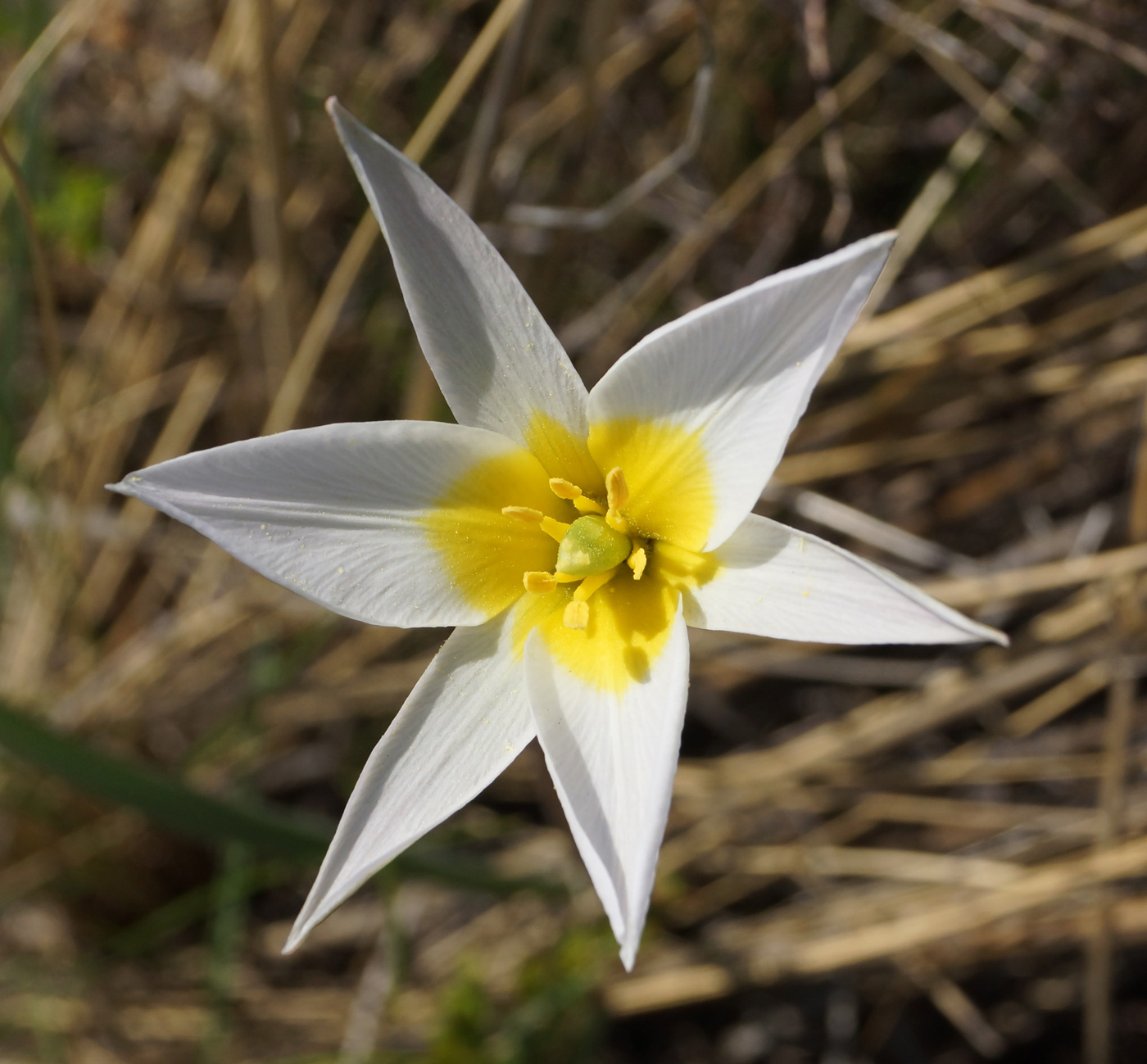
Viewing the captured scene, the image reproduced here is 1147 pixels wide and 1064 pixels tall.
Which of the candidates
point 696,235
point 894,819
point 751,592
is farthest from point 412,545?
point 894,819

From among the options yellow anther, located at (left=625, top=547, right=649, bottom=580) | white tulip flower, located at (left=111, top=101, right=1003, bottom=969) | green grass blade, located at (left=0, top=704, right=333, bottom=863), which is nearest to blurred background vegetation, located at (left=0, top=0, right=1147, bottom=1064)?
green grass blade, located at (left=0, top=704, right=333, bottom=863)

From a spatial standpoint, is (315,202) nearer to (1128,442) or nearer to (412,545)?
(412,545)

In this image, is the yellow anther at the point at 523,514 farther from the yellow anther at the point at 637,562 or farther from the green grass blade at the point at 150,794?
the green grass blade at the point at 150,794

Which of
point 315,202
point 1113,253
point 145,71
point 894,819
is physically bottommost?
point 894,819

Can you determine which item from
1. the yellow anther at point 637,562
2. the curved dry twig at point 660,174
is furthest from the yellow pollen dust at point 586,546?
the curved dry twig at point 660,174

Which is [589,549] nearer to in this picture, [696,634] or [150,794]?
[150,794]

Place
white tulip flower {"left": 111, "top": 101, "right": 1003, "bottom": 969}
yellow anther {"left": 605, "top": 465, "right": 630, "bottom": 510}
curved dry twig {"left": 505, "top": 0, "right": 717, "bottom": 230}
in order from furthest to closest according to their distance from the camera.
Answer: curved dry twig {"left": 505, "top": 0, "right": 717, "bottom": 230} → yellow anther {"left": 605, "top": 465, "right": 630, "bottom": 510} → white tulip flower {"left": 111, "top": 101, "right": 1003, "bottom": 969}

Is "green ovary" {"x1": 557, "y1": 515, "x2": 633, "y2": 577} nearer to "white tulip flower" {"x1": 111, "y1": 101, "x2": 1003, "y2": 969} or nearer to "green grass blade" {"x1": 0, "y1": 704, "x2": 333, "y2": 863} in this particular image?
"white tulip flower" {"x1": 111, "y1": 101, "x2": 1003, "y2": 969}

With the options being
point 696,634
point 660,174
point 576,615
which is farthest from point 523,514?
point 696,634
